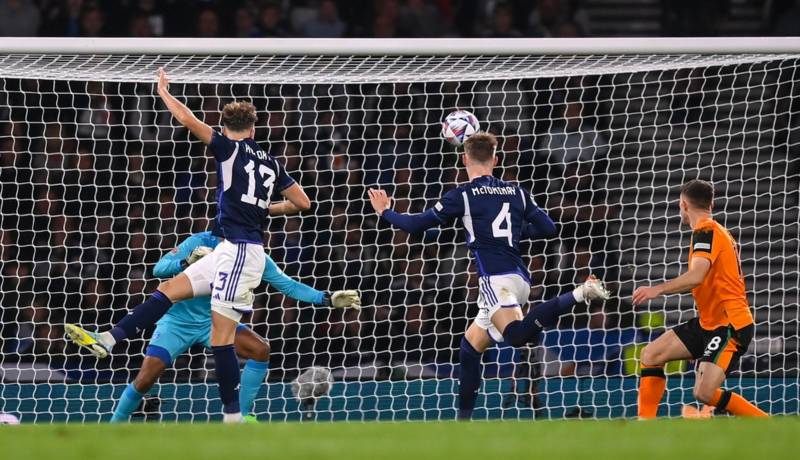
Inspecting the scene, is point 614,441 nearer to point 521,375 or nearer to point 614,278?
→ point 521,375

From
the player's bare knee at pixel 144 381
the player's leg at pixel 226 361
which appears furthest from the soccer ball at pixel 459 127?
the player's bare knee at pixel 144 381

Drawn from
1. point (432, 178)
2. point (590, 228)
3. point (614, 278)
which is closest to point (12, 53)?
point (432, 178)

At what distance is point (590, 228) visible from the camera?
34.8 feet

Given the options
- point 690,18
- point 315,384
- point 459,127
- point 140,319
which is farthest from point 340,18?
point 140,319

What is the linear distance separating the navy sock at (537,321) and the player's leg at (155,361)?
7.28 feet

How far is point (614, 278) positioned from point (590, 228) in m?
0.97

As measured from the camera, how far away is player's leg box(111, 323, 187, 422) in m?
8.23

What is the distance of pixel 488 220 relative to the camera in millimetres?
8016

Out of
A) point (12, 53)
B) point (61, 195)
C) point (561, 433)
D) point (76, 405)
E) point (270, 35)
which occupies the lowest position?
point (76, 405)

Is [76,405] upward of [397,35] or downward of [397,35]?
downward

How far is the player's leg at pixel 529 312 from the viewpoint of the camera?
766cm

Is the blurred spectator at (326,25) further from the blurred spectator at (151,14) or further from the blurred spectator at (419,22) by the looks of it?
the blurred spectator at (151,14)

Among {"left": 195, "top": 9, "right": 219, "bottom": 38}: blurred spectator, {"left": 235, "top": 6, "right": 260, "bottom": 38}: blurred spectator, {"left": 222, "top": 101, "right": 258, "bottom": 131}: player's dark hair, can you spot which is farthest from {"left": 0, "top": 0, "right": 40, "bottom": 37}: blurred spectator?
{"left": 222, "top": 101, "right": 258, "bottom": 131}: player's dark hair

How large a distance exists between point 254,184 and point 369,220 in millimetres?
3386
